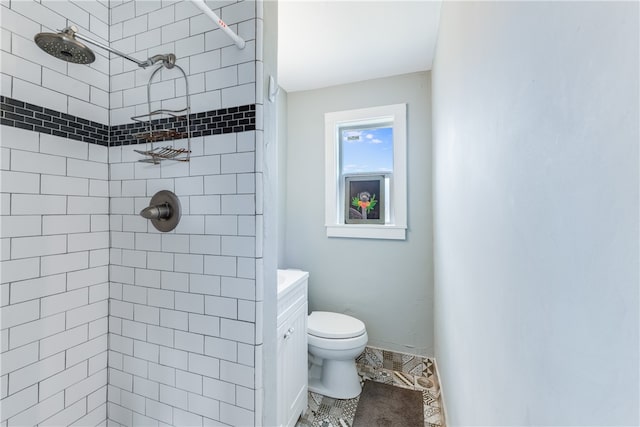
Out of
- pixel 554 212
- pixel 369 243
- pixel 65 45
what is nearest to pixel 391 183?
pixel 369 243

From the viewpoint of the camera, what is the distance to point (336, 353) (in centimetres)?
182

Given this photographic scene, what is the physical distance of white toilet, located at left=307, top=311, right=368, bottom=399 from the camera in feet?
6.02

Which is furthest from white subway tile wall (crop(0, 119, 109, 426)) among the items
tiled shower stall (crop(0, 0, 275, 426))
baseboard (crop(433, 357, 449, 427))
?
baseboard (crop(433, 357, 449, 427))

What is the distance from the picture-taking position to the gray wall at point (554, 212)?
31cm

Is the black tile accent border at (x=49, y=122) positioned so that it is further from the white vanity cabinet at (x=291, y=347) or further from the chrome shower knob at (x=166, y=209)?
the white vanity cabinet at (x=291, y=347)

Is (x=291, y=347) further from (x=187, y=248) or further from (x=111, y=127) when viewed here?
(x=111, y=127)

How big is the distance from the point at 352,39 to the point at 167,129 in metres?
1.30

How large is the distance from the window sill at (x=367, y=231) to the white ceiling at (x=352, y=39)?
1.19m

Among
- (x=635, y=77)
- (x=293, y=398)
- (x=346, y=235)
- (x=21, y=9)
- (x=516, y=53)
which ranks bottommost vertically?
(x=293, y=398)

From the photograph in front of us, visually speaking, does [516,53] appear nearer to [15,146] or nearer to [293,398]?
[15,146]

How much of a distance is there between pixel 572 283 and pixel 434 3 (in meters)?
1.63

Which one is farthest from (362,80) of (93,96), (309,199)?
(93,96)

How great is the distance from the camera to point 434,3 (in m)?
1.48

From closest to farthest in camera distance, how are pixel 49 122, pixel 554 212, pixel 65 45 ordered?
1. pixel 554 212
2. pixel 65 45
3. pixel 49 122
